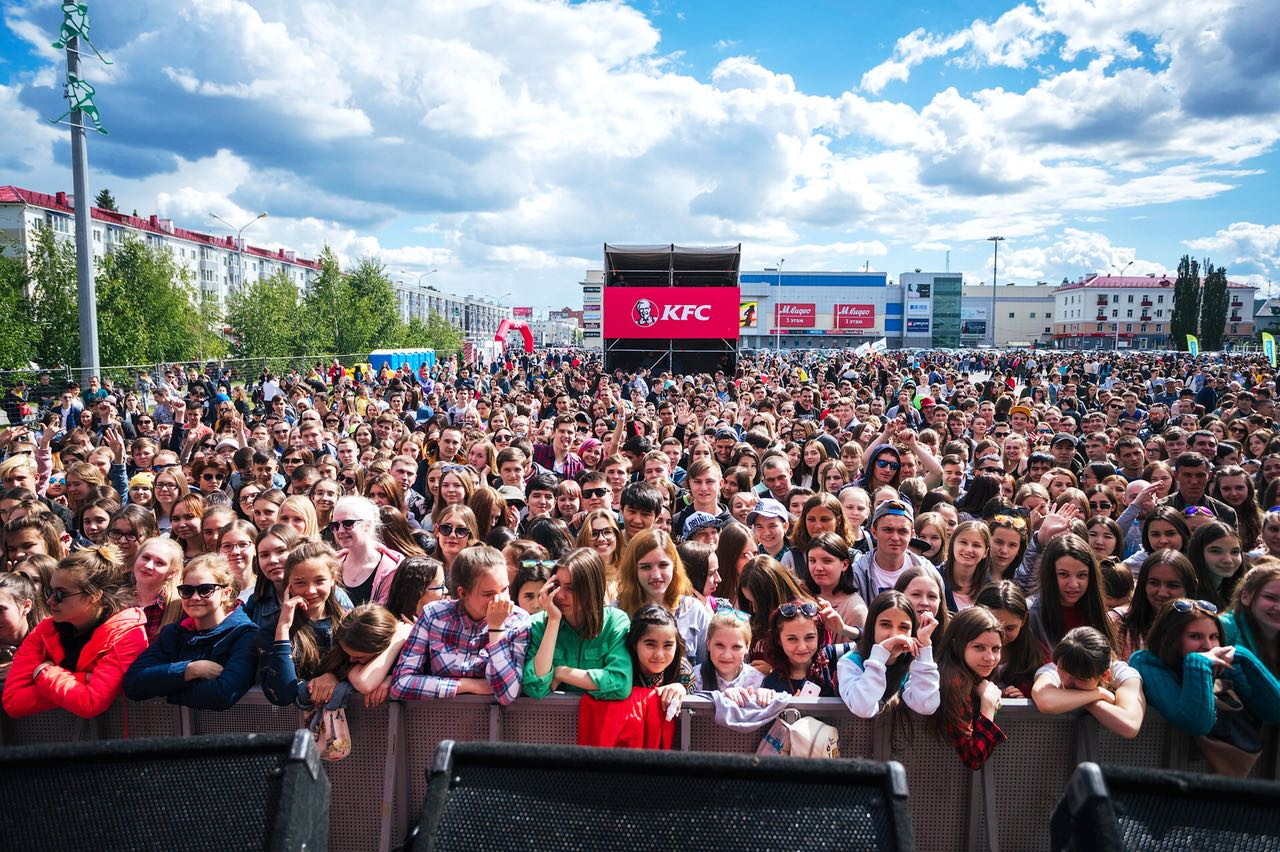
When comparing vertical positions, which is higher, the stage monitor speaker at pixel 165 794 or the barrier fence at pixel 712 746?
the stage monitor speaker at pixel 165 794

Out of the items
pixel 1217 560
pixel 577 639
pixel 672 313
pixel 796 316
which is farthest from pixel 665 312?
pixel 796 316

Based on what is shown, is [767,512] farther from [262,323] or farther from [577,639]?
[262,323]

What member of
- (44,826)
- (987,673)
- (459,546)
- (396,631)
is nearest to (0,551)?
(459,546)

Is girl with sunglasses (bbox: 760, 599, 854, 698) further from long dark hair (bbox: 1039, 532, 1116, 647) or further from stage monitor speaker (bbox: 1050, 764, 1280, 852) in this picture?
stage monitor speaker (bbox: 1050, 764, 1280, 852)

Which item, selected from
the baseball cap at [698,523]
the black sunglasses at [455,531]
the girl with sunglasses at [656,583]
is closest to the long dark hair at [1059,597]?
the girl with sunglasses at [656,583]

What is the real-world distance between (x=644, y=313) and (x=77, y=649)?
20261 mm

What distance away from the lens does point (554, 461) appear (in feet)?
29.0

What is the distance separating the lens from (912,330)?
9456 centimetres

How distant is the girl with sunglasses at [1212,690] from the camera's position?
2.91 metres

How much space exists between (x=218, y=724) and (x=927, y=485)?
233 inches

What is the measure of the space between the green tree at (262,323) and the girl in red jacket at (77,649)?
33.1 metres

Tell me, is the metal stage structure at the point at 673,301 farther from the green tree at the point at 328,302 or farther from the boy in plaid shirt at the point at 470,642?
the green tree at the point at 328,302

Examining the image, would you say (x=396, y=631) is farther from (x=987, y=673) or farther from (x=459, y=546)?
(x=987, y=673)

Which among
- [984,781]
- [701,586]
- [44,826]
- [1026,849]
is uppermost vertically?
[44,826]
